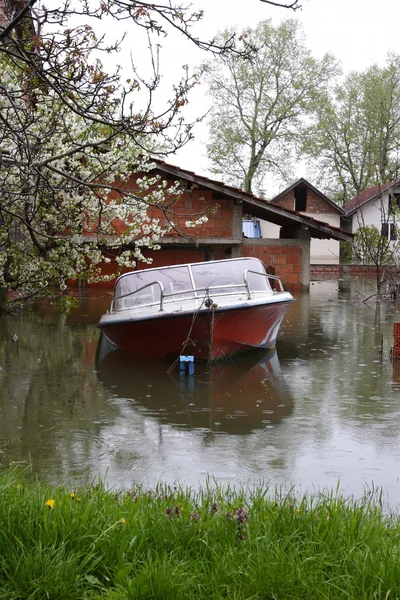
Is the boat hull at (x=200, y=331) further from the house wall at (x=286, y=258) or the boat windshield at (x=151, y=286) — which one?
the house wall at (x=286, y=258)

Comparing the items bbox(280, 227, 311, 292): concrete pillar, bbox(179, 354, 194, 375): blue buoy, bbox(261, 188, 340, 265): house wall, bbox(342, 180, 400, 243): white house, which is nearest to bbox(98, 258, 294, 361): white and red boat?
bbox(179, 354, 194, 375): blue buoy

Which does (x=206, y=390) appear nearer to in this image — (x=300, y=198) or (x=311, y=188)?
(x=311, y=188)

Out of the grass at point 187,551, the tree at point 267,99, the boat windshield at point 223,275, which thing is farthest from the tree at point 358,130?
the grass at point 187,551

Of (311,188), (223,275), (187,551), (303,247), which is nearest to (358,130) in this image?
(311,188)

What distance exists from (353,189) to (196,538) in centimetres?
6419

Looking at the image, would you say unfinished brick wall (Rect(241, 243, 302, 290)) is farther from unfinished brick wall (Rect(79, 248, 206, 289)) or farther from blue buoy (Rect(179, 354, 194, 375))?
blue buoy (Rect(179, 354, 194, 375))

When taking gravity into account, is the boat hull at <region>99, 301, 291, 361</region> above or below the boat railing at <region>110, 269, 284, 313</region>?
below

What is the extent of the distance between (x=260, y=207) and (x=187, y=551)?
21021mm

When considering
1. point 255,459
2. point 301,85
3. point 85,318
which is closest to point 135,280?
point 85,318

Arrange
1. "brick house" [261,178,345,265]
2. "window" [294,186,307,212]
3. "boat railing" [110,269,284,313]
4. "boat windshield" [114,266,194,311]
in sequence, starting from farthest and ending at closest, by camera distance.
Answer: "window" [294,186,307,212]
"brick house" [261,178,345,265]
"boat windshield" [114,266,194,311]
"boat railing" [110,269,284,313]

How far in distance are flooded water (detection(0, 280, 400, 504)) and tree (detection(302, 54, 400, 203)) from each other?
141 feet

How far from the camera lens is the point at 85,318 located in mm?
20734

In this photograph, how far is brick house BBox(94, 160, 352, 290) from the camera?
23969mm

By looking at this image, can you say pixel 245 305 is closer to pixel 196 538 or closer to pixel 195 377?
pixel 195 377
